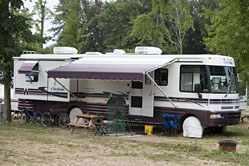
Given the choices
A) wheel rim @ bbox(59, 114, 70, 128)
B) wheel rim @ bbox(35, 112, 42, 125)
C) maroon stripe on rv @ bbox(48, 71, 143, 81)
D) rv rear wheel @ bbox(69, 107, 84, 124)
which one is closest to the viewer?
maroon stripe on rv @ bbox(48, 71, 143, 81)

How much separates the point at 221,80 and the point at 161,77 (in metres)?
2.20

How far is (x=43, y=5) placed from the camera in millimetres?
31625

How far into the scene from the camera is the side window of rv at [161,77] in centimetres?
1731

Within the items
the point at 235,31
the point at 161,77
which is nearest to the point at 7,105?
the point at 161,77

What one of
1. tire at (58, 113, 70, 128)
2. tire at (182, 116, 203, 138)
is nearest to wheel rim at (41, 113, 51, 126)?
tire at (58, 113, 70, 128)

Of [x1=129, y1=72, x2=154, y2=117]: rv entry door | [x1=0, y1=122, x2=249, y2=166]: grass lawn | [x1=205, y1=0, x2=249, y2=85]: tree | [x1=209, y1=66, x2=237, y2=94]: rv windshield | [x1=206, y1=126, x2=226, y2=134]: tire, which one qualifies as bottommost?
[x1=0, y1=122, x2=249, y2=166]: grass lawn

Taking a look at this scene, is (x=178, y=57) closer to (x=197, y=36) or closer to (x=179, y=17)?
(x=179, y=17)

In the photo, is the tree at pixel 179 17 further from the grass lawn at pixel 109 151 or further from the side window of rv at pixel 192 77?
the grass lawn at pixel 109 151

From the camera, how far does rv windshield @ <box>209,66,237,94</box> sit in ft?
54.2

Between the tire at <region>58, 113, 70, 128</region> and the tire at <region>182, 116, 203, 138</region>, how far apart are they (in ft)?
16.7

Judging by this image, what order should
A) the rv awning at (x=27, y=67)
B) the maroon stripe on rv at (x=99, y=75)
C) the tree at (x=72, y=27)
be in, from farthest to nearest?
1. the tree at (x=72, y=27)
2. the rv awning at (x=27, y=67)
3. the maroon stripe on rv at (x=99, y=75)

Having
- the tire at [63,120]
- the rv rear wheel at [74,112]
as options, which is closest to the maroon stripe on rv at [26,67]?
the tire at [63,120]

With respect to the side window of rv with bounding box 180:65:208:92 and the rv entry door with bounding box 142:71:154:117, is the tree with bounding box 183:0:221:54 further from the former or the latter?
the side window of rv with bounding box 180:65:208:92

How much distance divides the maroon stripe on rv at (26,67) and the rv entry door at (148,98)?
5.16 metres
